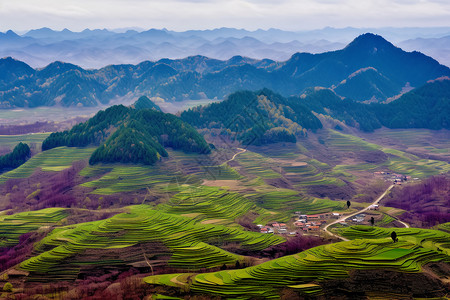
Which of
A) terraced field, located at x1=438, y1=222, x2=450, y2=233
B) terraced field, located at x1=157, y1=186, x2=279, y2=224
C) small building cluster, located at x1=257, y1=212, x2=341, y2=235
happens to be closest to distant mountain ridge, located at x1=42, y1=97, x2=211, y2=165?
terraced field, located at x1=157, y1=186, x2=279, y2=224

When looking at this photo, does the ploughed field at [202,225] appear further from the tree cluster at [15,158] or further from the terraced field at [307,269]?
the tree cluster at [15,158]

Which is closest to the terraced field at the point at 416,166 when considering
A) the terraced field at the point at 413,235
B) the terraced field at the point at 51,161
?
the terraced field at the point at 413,235

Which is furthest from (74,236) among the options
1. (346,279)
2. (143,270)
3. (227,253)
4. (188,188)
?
(346,279)

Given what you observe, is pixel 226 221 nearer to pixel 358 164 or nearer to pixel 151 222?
pixel 151 222

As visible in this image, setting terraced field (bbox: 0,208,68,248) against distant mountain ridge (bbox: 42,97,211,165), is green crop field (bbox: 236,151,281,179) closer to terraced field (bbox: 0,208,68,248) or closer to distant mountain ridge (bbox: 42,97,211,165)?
distant mountain ridge (bbox: 42,97,211,165)

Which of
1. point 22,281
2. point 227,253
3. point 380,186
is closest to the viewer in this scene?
point 22,281

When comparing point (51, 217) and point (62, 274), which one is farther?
point (51, 217)
